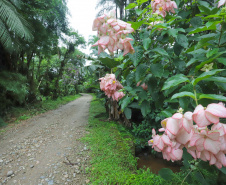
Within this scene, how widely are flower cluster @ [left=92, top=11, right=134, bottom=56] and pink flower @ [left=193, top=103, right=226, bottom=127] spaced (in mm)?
335

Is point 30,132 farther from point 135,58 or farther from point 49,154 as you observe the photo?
point 135,58

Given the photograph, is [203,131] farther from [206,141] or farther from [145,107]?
[145,107]

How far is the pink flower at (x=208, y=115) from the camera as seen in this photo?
325 millimetres

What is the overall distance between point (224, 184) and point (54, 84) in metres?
8.27

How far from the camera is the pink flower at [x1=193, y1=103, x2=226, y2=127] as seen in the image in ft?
1.07

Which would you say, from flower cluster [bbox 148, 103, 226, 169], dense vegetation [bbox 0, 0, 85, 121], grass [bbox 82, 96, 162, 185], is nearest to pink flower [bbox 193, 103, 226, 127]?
flower cluster [bbox 148, 103, 226, 169]

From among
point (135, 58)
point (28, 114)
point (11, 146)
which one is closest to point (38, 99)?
point (28, 114)

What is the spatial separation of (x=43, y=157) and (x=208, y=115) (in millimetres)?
2139

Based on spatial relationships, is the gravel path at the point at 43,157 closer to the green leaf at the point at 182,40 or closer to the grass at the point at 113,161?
the grass at the point at 113,161

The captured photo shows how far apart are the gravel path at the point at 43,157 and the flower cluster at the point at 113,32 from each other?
1.44 metres

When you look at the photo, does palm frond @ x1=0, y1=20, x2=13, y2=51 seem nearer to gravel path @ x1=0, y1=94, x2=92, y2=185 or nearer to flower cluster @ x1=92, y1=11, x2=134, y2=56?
gravel path @ x1=0, y1=94, x2=92, y2=185

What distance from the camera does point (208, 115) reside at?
0.33 metres

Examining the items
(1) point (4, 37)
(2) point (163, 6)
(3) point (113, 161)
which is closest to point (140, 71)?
(2) point (163, 6)

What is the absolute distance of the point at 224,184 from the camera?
0.75m
